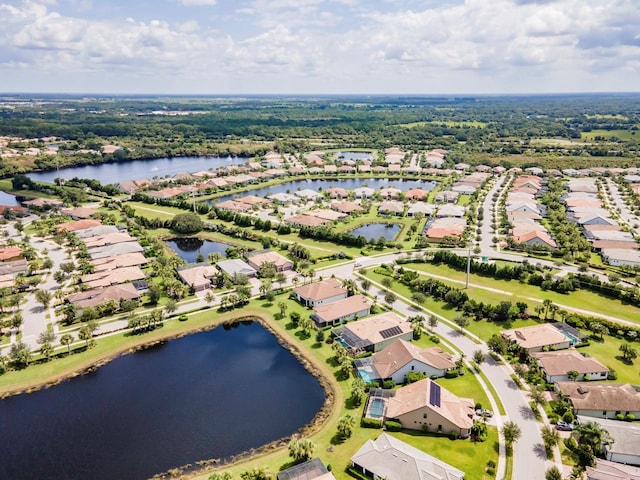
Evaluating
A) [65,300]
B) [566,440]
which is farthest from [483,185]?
[65,300]

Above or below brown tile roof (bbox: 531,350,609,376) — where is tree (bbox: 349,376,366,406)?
below

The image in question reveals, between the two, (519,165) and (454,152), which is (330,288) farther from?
(454,152)

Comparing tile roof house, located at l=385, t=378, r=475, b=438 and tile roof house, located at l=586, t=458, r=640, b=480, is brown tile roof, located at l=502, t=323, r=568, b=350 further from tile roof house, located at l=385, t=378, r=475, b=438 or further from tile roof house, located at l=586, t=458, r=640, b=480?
tile roof house, located at l=586, t=458, r=640, b=480

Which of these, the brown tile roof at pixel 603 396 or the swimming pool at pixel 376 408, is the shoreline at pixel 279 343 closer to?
the swimming pool at pixel 376 408

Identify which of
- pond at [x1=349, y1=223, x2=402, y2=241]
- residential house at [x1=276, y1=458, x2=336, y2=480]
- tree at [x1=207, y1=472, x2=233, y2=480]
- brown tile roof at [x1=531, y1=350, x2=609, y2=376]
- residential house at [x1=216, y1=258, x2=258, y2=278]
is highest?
brown tile roof at [x1=531, y1=350, x2=609, y2=376]

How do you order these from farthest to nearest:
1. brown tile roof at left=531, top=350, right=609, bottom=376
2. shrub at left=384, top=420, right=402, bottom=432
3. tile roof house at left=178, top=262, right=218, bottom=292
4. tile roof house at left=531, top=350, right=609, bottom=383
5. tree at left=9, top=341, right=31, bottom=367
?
tile roof house at left=178, top=262, right=218, bottom=292 → tree at left=9, top=341, right=31, bottom=367 → brown tile roof at left=531, top=350, right=609, bottom=376 → tile roof house at left=531, top=350, right=609, bottom=383 → shrub at left=384, top=420, right=402, bottom=432

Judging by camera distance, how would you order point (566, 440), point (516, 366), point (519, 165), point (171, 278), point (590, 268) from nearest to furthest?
point (566, 440), point (516, 366), point (171, 278), point (590, 268), point (519, 165)

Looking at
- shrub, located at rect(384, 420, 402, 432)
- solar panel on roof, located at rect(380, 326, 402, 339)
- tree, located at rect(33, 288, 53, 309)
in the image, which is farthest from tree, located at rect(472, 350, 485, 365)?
tree, located at rect(33, 288, 53, 309)
